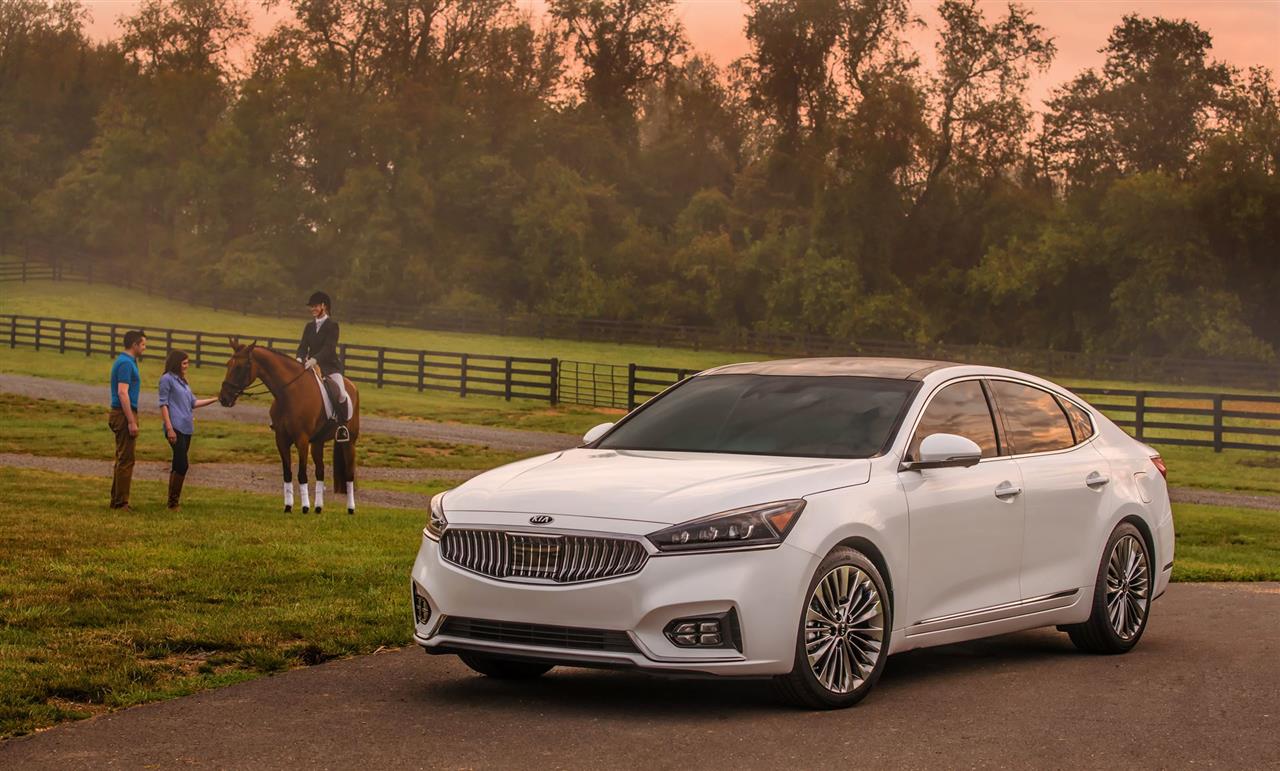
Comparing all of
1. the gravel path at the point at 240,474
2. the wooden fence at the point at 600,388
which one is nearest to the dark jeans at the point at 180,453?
the gravel path at the point at 240,474

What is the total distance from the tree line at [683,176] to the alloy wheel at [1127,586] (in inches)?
2251

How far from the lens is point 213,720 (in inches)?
295

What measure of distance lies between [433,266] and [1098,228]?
33.0 meters

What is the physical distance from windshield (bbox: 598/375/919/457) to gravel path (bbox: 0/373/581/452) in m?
22.2

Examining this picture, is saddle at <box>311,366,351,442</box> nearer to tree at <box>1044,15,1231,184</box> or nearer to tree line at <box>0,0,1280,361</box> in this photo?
tree line at <box>0,0,1280,361</box>

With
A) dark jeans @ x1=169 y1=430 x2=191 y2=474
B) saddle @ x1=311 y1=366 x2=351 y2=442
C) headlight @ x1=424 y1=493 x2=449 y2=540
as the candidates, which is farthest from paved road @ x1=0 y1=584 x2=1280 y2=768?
saddle @ x1=311 y1=366 x2=351 y2=442

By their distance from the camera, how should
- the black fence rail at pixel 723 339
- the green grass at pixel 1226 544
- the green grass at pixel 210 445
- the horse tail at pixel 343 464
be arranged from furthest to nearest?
1. the black fence rail at pixel 723 339
2. the green grass at pixel 210 445
3. the horse tail at pixel 343 464
4. the green grass at pixel 1226 544

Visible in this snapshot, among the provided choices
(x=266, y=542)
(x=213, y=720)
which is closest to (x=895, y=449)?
(x=213, y=720)

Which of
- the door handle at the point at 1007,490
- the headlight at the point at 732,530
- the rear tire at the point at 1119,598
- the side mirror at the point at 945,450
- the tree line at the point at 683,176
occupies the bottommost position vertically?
the rear tire at the point at 1119,598

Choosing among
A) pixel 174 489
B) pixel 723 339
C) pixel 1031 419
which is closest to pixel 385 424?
pixel 174 489

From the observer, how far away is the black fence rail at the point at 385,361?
153 feet

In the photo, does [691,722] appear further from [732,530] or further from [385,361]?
[385,361]

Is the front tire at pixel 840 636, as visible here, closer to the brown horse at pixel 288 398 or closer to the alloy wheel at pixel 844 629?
the alloy wheel at pixel 844 629

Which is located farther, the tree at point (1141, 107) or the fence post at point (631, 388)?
the tree at point (1141, 107)
